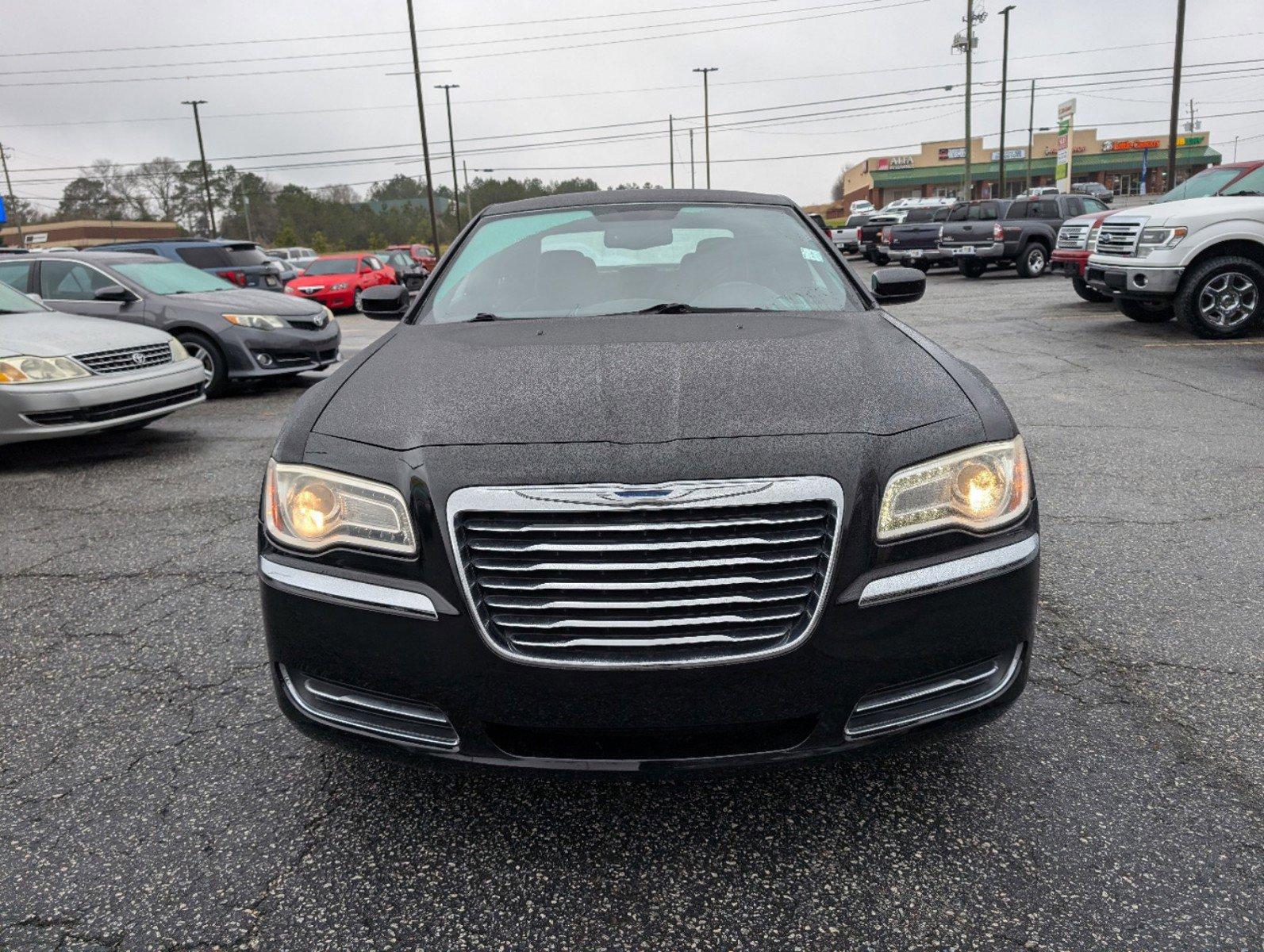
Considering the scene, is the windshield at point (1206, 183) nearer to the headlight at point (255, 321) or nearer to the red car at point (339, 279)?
the headlight at point (255, 321)

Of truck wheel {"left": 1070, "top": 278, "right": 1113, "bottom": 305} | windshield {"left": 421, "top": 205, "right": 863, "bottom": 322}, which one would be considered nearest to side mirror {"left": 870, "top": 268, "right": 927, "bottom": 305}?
windshield {"left": 421, "top": 205, "right": 863, "bottom": 322}

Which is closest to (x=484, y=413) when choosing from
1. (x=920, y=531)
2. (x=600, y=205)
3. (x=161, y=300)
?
(x=920, y=531)

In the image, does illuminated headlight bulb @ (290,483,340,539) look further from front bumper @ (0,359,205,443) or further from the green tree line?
the green tree line

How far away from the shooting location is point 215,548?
450 centimetres

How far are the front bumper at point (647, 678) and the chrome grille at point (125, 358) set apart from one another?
17.0ft

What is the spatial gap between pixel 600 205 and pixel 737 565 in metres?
2.46

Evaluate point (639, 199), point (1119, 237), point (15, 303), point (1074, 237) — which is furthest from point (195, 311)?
point (1074, 237)

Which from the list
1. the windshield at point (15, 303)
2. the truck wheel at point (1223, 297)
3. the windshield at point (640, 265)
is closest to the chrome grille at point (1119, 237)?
the truck wheel at point (1223, 297)

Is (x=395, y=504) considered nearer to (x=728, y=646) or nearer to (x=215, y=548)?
(x=728, y=646)

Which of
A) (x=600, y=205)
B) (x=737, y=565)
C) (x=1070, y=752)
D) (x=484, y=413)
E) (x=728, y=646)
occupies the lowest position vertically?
(x=1070, y=752)

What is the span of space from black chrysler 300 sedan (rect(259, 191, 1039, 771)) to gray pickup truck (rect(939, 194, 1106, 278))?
20.8 metres

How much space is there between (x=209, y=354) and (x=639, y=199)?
→ 6.69 metres

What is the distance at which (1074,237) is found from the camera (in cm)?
1452

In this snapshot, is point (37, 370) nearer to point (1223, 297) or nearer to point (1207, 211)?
point (1207, 211)
